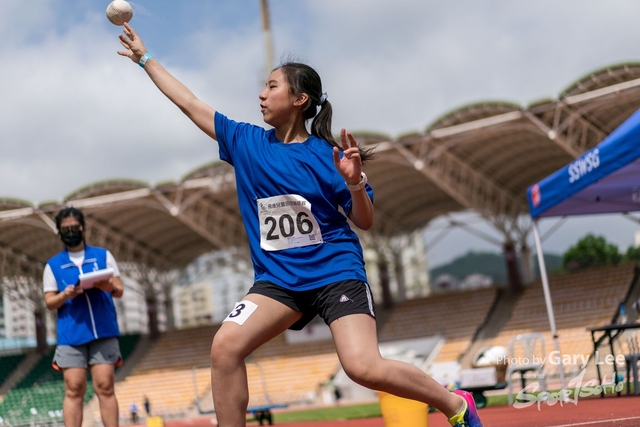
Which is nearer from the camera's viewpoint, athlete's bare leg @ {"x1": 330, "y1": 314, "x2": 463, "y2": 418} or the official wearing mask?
athlete's bare leg @ {"x1": 330, "y1": 314, "x2": 463, "y2": 418}

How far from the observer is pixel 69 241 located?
20.5ft

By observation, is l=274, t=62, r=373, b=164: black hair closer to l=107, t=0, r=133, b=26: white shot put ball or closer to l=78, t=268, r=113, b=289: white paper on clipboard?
l=107, t=0, r=133, b=26: white shot put ball

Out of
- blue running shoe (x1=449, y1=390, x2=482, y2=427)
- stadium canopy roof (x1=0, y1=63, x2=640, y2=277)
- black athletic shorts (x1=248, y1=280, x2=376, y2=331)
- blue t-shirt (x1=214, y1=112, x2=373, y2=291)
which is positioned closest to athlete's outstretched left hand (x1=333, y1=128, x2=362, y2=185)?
blue t-shirt (x1=214, y1=112, x2=373, y2=291)

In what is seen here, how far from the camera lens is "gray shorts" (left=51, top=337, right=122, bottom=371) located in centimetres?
600

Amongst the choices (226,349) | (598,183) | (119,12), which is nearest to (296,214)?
(226,349)

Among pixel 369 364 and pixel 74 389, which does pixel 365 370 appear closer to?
pixel 369 364

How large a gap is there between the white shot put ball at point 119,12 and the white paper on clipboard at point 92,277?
7.11 ft

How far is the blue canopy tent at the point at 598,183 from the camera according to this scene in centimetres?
929

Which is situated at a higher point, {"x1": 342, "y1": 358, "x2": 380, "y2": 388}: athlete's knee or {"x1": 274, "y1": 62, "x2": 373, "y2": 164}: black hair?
{"x1": 274, "y1": 62, "x2": 373, "y2": 164}: black hair

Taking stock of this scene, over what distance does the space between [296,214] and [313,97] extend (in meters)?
0.64

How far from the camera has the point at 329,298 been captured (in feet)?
11.8

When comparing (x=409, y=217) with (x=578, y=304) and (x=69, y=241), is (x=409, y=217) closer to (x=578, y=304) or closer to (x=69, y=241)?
(x=578, y=304)

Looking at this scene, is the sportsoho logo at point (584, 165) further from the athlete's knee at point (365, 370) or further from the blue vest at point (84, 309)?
the athlete's knee at point (365, 370)

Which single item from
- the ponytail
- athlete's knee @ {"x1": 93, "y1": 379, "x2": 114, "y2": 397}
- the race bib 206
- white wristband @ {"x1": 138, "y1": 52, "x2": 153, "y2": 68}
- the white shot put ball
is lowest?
athlete's knee @ {"x1": 93, "y1": 379, "x2": 114, "y2": 397}
